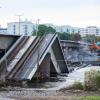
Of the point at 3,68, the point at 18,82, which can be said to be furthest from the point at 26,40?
the point at 18,82

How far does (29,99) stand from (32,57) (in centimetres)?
3023

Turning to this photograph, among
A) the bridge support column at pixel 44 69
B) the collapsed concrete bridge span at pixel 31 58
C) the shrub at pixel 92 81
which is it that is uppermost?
the shrub at pixel 92 81

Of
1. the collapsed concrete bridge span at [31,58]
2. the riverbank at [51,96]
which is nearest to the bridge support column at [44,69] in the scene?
the collapsed concrete bridge span at [31,58]

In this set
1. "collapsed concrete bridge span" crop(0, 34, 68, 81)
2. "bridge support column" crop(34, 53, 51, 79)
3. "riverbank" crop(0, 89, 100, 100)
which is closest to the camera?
"riverbank" crop(0, 89, 100, 100)

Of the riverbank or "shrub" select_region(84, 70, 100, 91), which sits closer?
the riverbank

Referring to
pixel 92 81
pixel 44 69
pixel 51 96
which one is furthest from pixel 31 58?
pixel 51 96

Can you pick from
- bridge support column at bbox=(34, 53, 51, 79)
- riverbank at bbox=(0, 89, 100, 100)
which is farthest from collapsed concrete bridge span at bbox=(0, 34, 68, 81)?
riverbank at bbox=(0, 89, 100, 100)

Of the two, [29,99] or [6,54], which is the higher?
[29,99]

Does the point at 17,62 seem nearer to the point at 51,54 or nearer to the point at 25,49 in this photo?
the point at 25,49

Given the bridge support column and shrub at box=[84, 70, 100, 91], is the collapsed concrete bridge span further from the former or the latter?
shrub at box=[84, 70, 100, 91]

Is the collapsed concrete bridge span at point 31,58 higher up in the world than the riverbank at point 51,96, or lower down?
lower down

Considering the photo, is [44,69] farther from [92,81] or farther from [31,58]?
[92,81]

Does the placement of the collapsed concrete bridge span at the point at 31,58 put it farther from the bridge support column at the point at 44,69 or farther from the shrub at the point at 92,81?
the shrub at the point at 92,81

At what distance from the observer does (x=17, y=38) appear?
52.6 m
